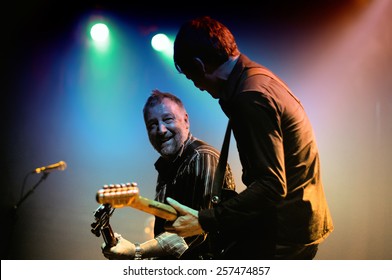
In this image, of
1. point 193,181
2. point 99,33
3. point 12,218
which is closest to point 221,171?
point 193,181

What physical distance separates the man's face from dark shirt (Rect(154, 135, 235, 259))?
5 centimetres

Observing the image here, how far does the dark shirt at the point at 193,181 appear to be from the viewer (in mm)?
2275

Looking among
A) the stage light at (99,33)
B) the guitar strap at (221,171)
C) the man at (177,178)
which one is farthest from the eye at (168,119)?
the stage light at (99,33)

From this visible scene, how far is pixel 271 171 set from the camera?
1.67 meters

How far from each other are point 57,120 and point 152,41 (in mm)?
783

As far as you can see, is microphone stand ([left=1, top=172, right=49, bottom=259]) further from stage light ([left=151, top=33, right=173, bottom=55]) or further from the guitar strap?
the guitar strap

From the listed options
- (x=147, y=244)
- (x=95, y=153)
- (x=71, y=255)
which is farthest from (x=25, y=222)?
(x=147, y=244)

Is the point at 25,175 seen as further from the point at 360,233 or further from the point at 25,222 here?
the point at 360,233

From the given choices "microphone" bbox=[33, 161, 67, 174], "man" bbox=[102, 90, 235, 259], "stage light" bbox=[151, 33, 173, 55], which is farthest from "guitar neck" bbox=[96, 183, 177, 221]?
"stage light" bbox=[151, 33, 173, 55]

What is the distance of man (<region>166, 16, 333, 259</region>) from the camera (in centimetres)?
170

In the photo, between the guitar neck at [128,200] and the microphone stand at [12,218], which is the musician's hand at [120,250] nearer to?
the guitar neck at [128,200]

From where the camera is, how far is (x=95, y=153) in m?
2.76

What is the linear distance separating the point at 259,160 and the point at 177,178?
0.77 m
